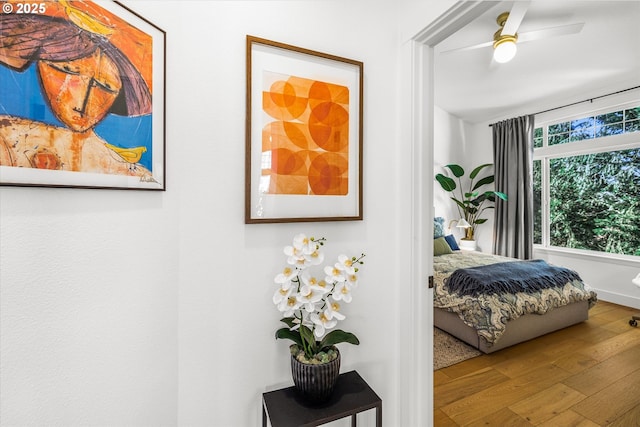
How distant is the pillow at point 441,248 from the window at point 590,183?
166 cm

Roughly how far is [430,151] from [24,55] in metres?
1.31

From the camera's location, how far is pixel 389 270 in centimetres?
136

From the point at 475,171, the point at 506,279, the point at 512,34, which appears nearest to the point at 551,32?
the point at 512,34

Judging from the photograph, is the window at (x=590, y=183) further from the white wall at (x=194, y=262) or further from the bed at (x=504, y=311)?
the white wall at (x=194, y=262)

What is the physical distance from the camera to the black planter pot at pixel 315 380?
3.29 ft

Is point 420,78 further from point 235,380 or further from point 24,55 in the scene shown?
point 235,380

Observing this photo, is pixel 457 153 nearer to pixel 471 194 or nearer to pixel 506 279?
pixel 471 194

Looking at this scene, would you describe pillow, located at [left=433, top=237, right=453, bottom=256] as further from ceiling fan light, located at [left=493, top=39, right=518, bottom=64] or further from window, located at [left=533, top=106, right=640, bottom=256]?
ceiling fan light, located at [left=493, top=39, right=518, bottom=64]

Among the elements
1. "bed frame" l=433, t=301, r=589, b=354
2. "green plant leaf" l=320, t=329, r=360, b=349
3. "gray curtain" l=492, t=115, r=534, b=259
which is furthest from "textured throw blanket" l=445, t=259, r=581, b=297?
"green plant leaf" l=320, t=329, r=360, b=349

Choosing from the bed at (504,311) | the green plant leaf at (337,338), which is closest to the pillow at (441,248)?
the bed at (504,311)

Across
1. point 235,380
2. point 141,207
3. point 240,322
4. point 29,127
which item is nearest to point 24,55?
point 29,127

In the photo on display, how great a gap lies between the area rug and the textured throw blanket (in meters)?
0.45

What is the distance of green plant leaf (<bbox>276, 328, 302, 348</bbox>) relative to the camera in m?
1.07

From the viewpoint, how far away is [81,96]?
29.7 inches
